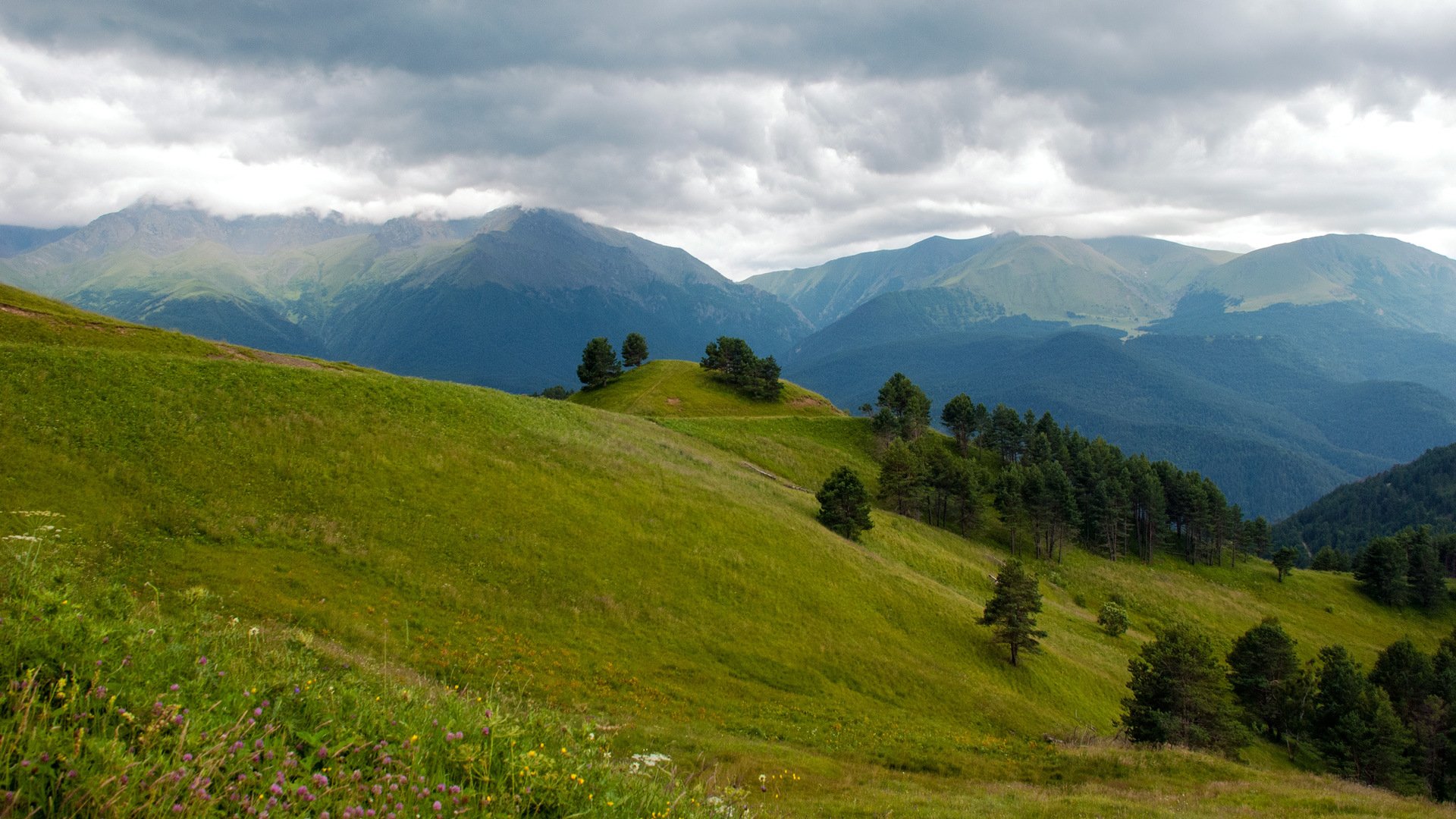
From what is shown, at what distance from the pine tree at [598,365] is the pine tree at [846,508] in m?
69.4

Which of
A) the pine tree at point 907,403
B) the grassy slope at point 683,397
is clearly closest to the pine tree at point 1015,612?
the grassy slope at point 683,397

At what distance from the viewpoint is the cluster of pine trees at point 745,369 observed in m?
114

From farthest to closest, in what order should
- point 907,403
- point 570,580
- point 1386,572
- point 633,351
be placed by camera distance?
point 633,351 → point 907,403 → point 1386,572 → point 570,580

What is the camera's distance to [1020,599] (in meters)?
38.9

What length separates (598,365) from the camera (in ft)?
378

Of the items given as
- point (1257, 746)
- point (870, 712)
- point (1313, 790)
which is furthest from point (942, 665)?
point (1257, 746)

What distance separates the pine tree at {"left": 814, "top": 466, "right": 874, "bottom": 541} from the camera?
2117 inches

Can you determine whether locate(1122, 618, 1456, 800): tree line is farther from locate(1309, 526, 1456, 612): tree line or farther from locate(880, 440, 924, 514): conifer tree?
locate(1309, 526, 1456, 612): tree line

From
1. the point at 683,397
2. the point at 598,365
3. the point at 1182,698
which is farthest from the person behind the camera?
the point at 598,365

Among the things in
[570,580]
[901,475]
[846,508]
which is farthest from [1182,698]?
[901,475]

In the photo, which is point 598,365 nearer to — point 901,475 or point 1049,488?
point 901,475

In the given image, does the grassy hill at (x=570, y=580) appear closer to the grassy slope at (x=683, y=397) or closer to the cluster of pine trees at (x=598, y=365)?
the grassy slope at (x=683, y=397)

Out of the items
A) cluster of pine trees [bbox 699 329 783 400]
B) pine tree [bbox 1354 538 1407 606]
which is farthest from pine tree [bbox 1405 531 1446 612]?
cluster of pine trees [bbox 699 329 783 400]

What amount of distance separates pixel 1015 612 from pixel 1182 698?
358 inches
